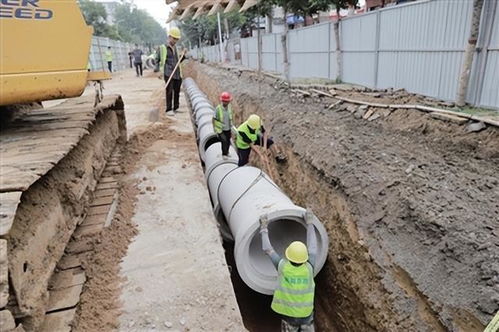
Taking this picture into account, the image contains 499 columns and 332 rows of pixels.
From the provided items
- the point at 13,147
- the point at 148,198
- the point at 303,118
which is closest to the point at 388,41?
the point at 303,118

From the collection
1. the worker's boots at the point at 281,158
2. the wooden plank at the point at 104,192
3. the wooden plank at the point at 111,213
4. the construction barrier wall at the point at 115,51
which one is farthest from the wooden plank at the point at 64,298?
the construction barrier wall at the point at 115,51

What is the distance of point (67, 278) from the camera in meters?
3.05

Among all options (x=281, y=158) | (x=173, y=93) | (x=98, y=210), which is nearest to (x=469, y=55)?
(x=281, y=158)

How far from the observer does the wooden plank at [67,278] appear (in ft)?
9.69

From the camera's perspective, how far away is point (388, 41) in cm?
895

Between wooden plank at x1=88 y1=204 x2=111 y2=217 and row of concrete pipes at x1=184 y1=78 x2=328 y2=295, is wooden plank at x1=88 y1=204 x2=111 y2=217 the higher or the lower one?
the higher one

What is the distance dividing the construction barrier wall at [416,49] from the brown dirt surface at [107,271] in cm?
563

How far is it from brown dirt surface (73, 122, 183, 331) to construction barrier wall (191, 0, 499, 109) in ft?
18.5

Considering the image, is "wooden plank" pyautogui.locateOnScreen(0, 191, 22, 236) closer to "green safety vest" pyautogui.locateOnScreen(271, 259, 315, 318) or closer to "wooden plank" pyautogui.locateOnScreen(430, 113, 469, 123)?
"green safety vest" pyautogui.locateOnScreen(271, 259, 315, 318)

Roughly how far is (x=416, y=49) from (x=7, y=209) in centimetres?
797

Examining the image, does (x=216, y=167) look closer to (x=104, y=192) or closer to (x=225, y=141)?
(x=225, y=141)

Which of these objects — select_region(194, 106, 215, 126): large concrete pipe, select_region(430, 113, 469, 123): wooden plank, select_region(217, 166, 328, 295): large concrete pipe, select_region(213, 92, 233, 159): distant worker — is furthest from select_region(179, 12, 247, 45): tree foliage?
select_region(217, 166, 328, 295): large concrete pipe

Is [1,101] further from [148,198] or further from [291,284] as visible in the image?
[291,284]

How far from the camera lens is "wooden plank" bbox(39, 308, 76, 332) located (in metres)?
2.55
